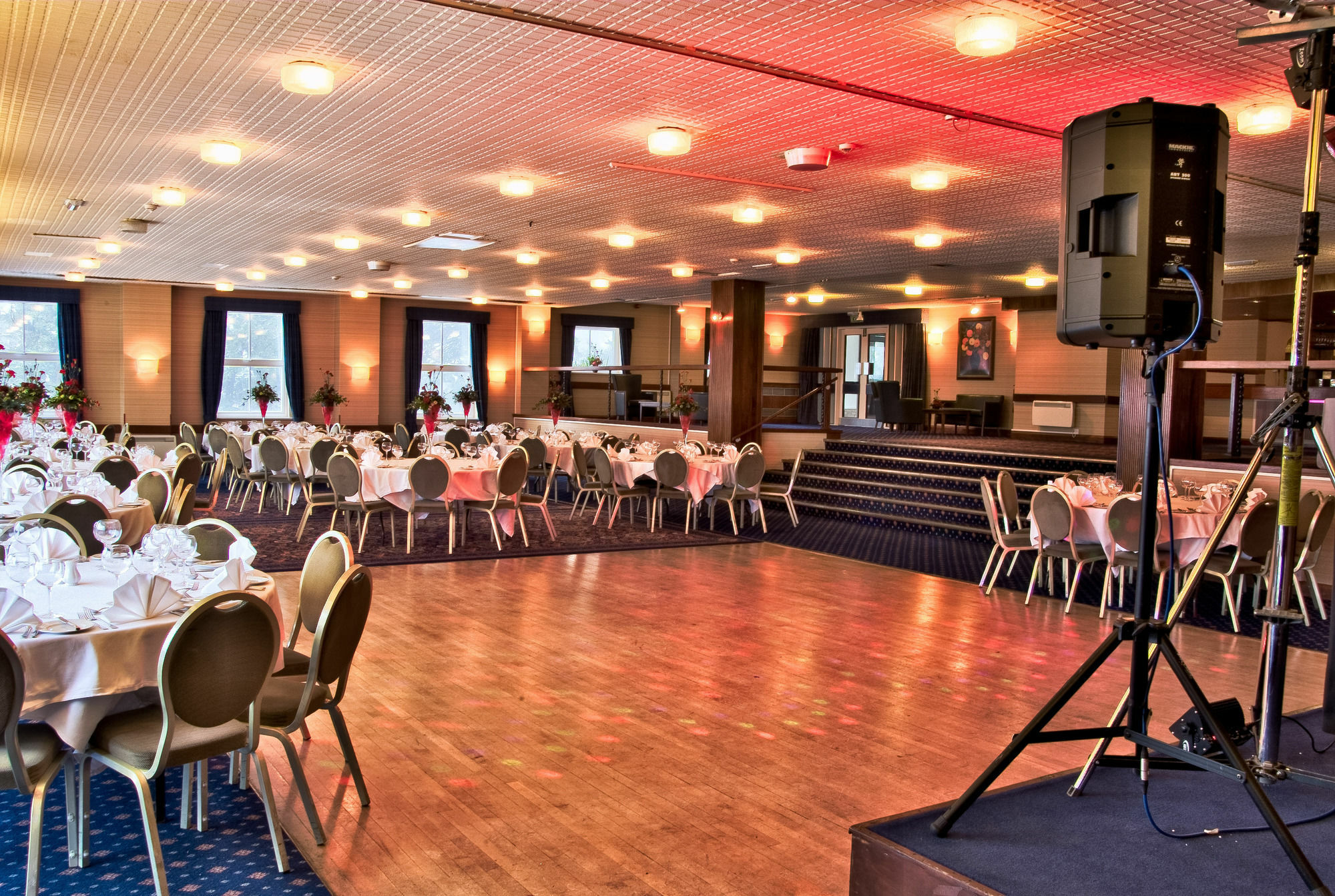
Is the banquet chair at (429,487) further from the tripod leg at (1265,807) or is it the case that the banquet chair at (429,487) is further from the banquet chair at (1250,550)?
the tripod leg at (1265,807)

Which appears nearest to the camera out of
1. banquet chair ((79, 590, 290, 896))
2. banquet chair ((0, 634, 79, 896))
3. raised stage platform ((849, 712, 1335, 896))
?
raised stage platform ((849, 712, 1335, 896))

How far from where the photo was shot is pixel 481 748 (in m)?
4.02

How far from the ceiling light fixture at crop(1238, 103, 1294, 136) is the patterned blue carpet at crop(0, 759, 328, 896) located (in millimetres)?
5419

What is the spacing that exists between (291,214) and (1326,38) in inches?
339

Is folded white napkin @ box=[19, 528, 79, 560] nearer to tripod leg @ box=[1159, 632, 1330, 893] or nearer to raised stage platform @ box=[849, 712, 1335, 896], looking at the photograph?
raised stage platform @ box=[849, 712, 1335, 896]

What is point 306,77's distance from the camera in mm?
4781

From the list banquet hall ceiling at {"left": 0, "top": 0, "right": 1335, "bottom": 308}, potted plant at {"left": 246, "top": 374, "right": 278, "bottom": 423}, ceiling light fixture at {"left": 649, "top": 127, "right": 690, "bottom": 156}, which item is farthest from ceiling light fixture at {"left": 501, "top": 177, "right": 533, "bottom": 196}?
potted plant at {"left": 246, "top": 374, "right": 278, "bottom": 423}

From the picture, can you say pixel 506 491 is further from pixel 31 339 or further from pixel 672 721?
pixel 31 339

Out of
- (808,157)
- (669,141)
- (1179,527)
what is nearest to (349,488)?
(669,141)

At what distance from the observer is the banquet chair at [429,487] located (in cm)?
873

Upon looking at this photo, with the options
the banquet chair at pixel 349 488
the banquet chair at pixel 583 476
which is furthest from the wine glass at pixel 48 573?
the banquet chair at pixel 583 476

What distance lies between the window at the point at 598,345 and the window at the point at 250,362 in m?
5.59

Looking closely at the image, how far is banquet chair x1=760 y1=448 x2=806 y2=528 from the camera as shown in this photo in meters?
11.2

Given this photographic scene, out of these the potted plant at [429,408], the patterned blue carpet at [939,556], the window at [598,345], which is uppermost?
the window at [598,345]
